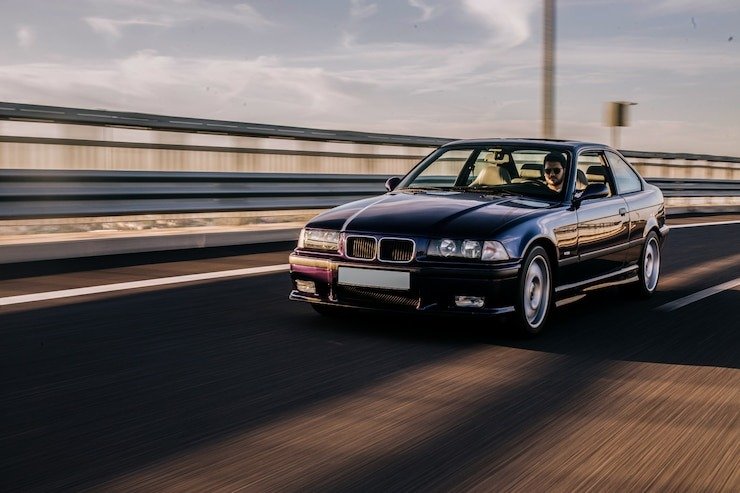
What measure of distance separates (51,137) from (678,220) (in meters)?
14.9

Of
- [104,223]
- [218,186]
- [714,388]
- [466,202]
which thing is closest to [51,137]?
[104,223]

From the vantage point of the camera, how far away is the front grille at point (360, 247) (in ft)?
22.7

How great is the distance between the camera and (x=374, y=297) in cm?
692

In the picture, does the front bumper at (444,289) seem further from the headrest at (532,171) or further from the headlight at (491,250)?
the headrest at (532,171)

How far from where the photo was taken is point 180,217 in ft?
44.8

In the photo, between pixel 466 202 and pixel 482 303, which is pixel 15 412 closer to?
pixel 482 303

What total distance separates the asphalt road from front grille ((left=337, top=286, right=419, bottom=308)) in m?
0.22

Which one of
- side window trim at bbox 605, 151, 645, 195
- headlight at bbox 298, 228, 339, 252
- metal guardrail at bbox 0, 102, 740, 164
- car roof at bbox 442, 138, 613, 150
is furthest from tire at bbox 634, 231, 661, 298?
metal guardrail at bbox 0, 102, 740, 164

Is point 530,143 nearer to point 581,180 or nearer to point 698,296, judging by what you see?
point 581,180

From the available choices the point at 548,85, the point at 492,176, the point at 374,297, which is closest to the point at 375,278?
the point at 374,297

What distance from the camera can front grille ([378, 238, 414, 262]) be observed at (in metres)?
6.83

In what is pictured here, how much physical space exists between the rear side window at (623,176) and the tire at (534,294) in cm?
197

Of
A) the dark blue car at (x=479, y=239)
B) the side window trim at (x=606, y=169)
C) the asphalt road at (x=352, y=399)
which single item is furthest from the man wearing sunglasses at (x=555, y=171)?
the asphalt road at (x=352, y=399)

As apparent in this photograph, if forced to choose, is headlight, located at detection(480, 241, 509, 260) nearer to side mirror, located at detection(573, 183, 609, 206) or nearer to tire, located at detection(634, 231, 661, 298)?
side mirror, located at detection(573, 183, 609, 206)
